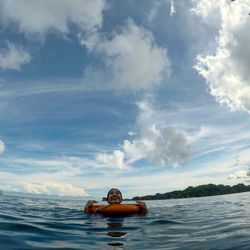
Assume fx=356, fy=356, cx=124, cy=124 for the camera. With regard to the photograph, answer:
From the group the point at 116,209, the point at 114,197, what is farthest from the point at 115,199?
the point at 116,209

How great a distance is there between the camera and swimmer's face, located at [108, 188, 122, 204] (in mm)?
23953

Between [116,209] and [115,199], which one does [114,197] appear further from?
[116,209]

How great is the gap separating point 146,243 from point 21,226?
6410 millimetres

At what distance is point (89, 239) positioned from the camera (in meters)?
12.5

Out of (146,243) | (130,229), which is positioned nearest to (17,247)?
(146,243)

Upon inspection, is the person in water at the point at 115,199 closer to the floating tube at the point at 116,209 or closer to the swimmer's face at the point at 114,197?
the swimmer's face at the point at 114,197

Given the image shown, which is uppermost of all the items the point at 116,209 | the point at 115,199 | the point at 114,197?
the point at 114,197

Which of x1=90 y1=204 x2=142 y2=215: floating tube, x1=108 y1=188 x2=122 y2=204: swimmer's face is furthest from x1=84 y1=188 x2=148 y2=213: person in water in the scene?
x1=90 y1=204 x2=142 y2=215: floating tube

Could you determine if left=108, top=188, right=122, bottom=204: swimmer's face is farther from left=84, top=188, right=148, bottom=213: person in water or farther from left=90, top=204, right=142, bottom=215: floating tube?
left=90, top=204, right=142, bottom=215: floating tube

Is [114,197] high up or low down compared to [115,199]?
up

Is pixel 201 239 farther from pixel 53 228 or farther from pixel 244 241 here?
pixel 53 228

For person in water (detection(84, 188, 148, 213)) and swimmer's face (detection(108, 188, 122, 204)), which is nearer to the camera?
person in water (detection(84, 188, 148, 213))

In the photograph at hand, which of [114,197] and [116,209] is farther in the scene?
[114,197]

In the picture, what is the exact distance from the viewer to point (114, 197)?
2403 cm
